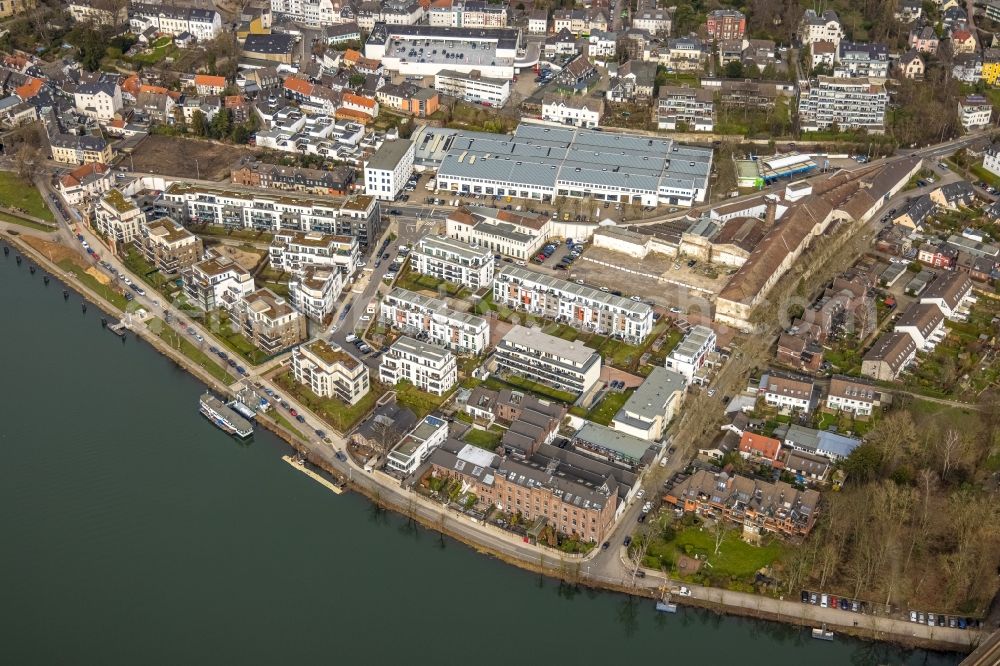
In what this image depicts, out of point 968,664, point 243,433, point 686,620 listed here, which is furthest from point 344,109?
point 968,664

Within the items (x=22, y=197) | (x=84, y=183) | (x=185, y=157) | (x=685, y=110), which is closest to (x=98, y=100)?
(x=185, y=157)

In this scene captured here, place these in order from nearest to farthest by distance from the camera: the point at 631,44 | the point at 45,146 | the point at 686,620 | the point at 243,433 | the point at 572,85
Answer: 1. the point at 686,620
2. the point at 243,433
3. the point at 45,146
4. the point at 572,85
5. the point at 631,44

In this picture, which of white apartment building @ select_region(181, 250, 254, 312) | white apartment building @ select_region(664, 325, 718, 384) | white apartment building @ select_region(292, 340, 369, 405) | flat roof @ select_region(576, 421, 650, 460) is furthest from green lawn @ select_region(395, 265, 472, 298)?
flat roof @ select_region(576, 421, 650, 460)

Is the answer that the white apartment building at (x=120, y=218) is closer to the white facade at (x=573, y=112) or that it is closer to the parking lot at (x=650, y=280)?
the parking lot at (x=650, y=280)

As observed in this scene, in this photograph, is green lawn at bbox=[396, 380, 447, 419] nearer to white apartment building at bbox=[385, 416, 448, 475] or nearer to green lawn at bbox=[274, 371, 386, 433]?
green lawn at bbox=[274, 371, 386, 433]

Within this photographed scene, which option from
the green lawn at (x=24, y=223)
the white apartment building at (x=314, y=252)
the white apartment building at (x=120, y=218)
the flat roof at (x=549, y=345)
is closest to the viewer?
the flat roof at (x=549, y=345)

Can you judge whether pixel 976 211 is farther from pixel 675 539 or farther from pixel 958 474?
pixel 675 539

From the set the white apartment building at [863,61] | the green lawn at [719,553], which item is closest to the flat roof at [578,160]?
the white apartment building at [863,61]
